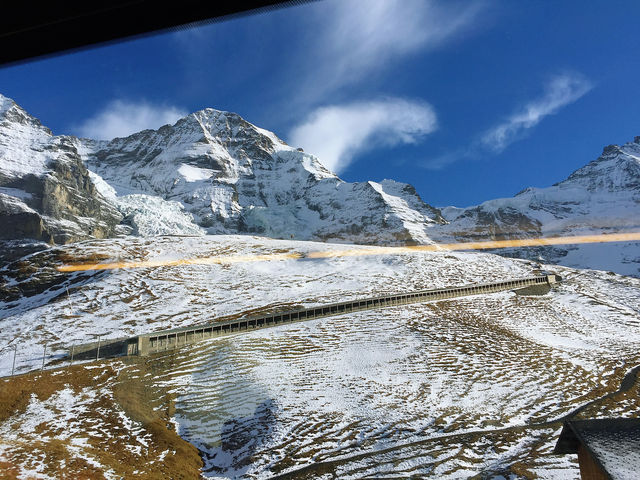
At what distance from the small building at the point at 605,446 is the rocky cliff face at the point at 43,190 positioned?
153778 mm

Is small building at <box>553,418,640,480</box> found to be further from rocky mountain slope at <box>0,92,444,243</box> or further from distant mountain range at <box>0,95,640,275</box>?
distant mountain range at <box>0,95,640,275</box>

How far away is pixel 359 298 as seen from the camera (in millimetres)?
42062

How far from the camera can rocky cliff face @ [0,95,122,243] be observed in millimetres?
122812

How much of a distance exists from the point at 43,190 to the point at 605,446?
17707cm

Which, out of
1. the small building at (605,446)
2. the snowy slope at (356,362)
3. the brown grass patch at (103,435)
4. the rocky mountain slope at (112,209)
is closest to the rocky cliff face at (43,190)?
the rocky mountain slope at (112,209)

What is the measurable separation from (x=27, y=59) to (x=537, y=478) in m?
16.3

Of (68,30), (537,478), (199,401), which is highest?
(68,30)

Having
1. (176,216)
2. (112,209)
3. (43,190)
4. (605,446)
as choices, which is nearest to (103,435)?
(605,446)

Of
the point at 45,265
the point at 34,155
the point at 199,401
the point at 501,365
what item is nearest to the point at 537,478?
the point at 501,365

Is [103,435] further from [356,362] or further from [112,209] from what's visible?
[112,209]

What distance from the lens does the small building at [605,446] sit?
690cm

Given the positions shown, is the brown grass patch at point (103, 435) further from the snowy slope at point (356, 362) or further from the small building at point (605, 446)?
the small building at point (605, 446)

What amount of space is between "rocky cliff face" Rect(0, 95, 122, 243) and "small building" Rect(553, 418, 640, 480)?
6054 inches

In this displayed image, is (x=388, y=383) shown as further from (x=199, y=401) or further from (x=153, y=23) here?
(x=153, y=23)
